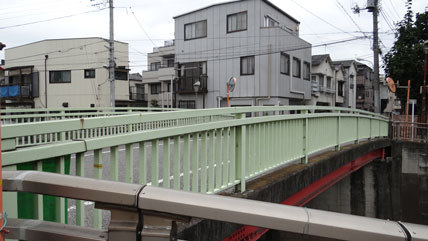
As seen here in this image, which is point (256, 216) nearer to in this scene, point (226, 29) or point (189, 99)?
point (226, 29)

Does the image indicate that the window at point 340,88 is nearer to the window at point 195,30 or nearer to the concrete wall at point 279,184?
the window at point 195,30

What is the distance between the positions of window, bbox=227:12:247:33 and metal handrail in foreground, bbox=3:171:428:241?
21.7 meters

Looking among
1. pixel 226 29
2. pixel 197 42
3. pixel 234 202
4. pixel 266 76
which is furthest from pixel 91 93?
pixel 234 202

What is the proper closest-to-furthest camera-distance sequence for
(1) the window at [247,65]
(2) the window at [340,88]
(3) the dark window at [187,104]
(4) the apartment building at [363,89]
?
1. (1) the window at [247,65]
2. (3) the dark window at [187,104]
3. (2) the window at [340,88]
4. (4) the apartment building at [363,89]

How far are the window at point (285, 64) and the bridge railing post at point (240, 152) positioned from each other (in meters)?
18.8

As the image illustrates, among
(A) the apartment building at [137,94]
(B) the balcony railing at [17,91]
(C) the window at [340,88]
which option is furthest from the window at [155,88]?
(C) the window at [340,88]

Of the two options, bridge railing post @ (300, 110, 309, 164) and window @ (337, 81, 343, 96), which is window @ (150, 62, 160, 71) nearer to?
window @ (337, 81, 343, 96)

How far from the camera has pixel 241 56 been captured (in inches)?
867

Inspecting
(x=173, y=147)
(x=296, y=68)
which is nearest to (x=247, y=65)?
(x=296, y=68)

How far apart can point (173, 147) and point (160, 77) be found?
27.8m

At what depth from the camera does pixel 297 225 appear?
1246mm

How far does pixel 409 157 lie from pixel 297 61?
1207cm

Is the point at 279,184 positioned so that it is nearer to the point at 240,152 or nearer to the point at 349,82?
the point at 240,152

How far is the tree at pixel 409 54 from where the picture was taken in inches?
756
